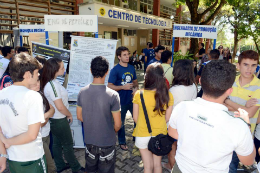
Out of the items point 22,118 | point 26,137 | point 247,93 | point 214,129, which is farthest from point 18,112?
point 247,93

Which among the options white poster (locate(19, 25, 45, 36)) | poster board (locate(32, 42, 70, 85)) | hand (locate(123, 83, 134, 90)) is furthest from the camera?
white poster (locate(19, 25, 45, 36))

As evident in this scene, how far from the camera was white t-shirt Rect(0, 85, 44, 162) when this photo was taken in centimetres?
158

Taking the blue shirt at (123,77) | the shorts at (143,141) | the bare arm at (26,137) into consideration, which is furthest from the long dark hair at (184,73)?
the bare arm at (26,137)

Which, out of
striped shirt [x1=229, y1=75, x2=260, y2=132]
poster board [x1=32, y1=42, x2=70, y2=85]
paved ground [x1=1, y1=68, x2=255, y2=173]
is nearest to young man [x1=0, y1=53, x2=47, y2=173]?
paved ground [x1=1, y1=68, x2=255, y2=173]

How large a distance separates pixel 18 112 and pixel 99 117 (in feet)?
2.78

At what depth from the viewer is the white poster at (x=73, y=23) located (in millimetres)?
3758

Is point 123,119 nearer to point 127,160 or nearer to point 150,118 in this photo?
point 127,160

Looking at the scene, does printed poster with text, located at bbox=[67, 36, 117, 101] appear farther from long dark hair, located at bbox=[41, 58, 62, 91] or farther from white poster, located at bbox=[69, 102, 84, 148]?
long dark hair, located at bbox=[41, 58, 62, 91]

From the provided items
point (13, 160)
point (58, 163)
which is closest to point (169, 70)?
→ point (58, 163)

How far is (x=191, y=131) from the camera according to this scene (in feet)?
4.47

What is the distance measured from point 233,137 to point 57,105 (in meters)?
2.13

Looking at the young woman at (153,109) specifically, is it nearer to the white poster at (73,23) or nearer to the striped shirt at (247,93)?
the striped shirt at (247,93)

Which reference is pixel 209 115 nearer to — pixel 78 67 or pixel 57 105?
pixel 57 105

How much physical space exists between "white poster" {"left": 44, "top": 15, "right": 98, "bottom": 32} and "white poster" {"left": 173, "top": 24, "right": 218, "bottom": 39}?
2.37m
